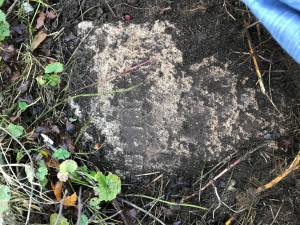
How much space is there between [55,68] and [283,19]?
1.03m

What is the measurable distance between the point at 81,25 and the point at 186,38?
0.51m

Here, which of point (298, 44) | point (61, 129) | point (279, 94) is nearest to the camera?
point (298, 44)

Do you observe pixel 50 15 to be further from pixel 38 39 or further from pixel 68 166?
pixel 68 166

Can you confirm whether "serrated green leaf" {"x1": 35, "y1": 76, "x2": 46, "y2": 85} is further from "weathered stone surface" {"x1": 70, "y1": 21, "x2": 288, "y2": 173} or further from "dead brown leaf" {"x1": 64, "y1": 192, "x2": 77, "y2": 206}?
"dead brown leaf" {"x1": 64, "y1": 192, "x2": 77, "y2": 206}

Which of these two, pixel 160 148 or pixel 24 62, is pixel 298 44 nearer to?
pixel 160 148

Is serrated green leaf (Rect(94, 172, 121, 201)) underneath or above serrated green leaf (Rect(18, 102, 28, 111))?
underneath

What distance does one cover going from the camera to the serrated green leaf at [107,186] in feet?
5.08

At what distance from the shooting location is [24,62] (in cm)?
177

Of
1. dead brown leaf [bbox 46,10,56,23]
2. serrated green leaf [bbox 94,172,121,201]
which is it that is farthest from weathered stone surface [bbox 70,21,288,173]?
dead brown leaf [bbox 46,10,56,23]

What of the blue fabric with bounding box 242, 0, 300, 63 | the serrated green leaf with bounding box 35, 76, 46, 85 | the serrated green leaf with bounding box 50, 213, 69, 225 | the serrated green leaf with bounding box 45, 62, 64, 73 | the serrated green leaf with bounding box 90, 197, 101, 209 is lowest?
the serrated green leaf with bounding box 50, 213, 69, 225

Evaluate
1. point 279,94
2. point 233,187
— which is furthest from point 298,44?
point 233,187

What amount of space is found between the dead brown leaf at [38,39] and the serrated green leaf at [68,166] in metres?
0.60

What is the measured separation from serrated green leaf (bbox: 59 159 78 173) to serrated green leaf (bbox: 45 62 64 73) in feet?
1.41

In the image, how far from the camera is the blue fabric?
1115 mm
